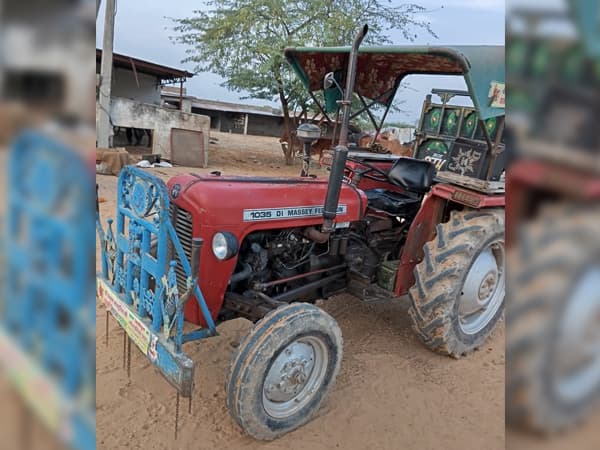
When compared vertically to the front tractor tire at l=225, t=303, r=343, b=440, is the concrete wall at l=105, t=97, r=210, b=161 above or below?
above

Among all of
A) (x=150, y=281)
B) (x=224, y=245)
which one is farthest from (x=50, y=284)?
(x=150, y=281)

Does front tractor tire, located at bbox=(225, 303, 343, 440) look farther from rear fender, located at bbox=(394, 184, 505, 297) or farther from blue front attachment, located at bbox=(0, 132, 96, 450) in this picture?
blue front attachment, located at bbox=(0, 132, 96, 450)

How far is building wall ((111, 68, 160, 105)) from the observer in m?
16.0

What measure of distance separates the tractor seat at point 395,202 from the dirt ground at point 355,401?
3.40ft

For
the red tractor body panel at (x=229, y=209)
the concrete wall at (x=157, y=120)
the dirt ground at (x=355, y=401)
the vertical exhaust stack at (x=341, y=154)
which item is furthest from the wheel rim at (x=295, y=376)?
the concrete wall at (x=157, y=120)

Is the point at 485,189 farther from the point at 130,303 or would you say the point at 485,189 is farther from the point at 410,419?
the point at 130,303

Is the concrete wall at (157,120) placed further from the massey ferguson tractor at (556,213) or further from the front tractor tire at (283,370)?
the massey ferguson tractor at (556,213)

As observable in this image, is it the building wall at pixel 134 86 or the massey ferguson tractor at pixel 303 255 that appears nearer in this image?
the massey ferguson tractor at pixel 303 255

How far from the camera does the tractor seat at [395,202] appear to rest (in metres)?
4.03

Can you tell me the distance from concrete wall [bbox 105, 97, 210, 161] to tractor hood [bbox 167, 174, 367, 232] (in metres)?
10.5

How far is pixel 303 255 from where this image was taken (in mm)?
3369

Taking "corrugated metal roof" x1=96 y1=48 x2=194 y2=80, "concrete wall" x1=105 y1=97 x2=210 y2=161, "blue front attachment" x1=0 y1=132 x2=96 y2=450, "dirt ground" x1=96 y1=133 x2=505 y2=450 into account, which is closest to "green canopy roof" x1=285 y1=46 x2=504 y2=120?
"dirt ground" x1=96 y1=133 x2=505 y2=450

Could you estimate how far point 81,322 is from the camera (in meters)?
0.41

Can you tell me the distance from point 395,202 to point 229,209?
1850 mm
